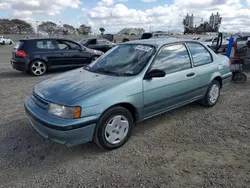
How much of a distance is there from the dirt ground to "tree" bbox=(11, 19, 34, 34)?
75.2 m

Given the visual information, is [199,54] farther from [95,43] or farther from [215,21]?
[215,21]

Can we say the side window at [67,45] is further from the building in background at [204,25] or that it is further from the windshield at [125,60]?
the building in background at [204,25]

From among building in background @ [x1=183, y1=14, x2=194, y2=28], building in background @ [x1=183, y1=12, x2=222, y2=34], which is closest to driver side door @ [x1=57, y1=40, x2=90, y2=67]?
building in background @ [x1=183, y1=12, x2=222, y2=34]

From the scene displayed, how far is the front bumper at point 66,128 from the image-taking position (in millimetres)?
2621

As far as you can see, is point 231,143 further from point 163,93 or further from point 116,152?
point 116,152

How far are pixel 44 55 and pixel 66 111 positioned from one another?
20.8 feet

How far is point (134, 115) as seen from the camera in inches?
130

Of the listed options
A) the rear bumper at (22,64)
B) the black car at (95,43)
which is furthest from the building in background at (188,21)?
the rear bumper at (22,64)

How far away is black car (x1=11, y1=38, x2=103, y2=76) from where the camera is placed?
317 inches

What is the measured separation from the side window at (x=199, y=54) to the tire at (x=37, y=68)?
6144 mm

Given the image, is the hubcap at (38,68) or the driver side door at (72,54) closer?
the hubcap at (38,68)

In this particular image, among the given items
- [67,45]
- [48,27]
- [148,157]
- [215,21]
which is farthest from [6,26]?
[148,157]

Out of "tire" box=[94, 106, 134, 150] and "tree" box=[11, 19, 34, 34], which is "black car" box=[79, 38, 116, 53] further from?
"tree" box=[11, 19, 34, 34]

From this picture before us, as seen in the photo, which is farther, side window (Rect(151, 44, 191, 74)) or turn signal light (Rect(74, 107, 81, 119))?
side window (Rect(151, 44, 191, 74))
